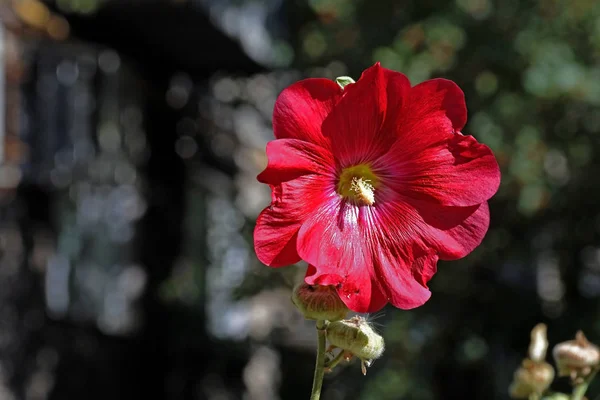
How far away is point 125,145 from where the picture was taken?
3.19 m

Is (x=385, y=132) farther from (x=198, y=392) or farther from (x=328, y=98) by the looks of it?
(x=198, y=392)

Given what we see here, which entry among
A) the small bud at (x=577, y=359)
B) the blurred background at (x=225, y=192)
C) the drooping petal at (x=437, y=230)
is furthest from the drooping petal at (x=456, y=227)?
the blurred background at (x=225, y=192)

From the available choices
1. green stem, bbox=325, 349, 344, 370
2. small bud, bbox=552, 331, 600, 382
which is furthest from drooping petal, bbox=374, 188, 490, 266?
small bud, bbox=552, 331, 600, 382

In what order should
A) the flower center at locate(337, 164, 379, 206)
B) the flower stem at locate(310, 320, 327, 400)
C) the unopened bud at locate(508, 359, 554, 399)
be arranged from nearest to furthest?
the flower stem at locate(310, 320, 327, 400)
the flower center at locate(337, 164, 379, 206)
the unopened bud at locate(508, 359, 554, 399)

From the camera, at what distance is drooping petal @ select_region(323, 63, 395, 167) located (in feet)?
1.77

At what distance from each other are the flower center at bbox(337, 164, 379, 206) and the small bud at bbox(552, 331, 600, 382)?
28 cm

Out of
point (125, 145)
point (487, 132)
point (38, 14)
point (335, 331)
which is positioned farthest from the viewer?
point (125, 145)

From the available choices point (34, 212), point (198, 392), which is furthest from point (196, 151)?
point (198, 392)

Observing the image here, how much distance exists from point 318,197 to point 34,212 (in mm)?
2649

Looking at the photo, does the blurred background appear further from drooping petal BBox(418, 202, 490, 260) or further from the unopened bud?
drooping petal BBox(418, 202, 490, 260)

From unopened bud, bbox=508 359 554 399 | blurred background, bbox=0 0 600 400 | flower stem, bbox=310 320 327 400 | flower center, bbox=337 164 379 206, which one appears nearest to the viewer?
flower stem, bbox=310 320 327 400

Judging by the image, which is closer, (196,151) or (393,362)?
(393,362)

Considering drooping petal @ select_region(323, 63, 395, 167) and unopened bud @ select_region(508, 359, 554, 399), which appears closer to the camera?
drooping petal @ select_region(323, 63, 395, 167)

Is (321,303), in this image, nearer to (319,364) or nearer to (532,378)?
(319,364)
